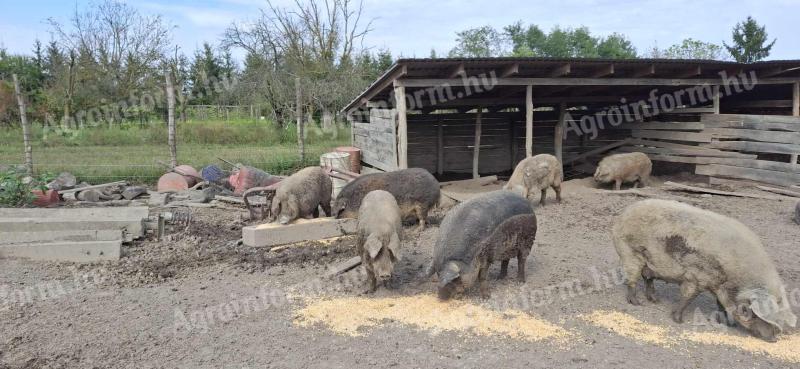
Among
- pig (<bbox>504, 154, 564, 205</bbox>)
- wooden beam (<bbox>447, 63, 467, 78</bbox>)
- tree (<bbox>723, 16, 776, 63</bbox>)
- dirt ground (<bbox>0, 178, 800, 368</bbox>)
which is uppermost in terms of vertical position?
tree (<bbox>723, 16, 776, 63</bbox>)

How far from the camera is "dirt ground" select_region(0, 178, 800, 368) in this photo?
14.5 ft

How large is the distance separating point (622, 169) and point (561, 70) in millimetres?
2791

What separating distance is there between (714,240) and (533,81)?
743 cm

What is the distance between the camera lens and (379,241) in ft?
18.5

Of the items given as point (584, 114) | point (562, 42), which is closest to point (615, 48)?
point (562, 42)

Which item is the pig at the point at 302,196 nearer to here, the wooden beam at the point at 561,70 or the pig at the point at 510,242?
the pig at the point at 510,242

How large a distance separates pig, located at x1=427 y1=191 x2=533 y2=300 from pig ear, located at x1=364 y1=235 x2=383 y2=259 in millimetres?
583

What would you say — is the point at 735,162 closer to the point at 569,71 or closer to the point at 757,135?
the point at 757,135

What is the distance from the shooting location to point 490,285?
6.04m

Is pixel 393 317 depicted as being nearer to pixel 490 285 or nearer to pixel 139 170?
pixel 490 285

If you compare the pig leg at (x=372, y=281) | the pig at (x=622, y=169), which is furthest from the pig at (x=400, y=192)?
the pig at (x=622, y=169)

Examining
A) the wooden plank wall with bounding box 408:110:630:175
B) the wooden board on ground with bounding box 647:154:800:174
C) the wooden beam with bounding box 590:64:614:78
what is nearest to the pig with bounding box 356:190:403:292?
the wooden beam with bounding box 590:64:614:78

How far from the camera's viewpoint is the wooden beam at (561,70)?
36.3ft

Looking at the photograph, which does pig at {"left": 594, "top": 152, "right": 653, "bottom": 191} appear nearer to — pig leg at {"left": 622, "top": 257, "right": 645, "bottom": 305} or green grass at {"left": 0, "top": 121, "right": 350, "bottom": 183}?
pig leg at {"left": 622, "top": 257, "right": 645, "bottom": 305}
